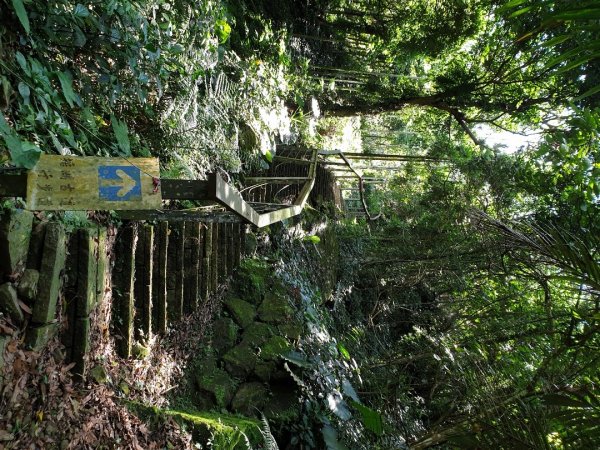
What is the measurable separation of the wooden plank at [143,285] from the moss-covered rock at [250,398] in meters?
1.28

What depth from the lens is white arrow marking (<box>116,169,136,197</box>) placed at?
6.31ft

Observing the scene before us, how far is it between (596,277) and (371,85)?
831cm

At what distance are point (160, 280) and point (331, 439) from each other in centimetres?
234

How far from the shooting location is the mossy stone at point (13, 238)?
2.35 metres

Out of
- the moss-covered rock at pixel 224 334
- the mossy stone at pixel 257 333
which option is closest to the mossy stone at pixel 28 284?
the moss-covered rock at pixel 224 334

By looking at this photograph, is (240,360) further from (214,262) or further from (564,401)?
(564,401)

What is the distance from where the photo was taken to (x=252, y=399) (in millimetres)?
4465

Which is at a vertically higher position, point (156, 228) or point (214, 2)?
point (214, 2)

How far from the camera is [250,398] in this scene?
445 cm

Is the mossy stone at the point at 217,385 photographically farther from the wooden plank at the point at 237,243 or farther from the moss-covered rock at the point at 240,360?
the wooden plank at the point at 237,243

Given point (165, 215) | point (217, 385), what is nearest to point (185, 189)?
point (165, 215)

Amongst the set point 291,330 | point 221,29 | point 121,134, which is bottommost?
point 291,330

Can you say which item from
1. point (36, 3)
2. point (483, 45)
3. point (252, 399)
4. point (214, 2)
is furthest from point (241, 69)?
point (483, 45)

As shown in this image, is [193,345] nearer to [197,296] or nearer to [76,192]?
[197,296]
